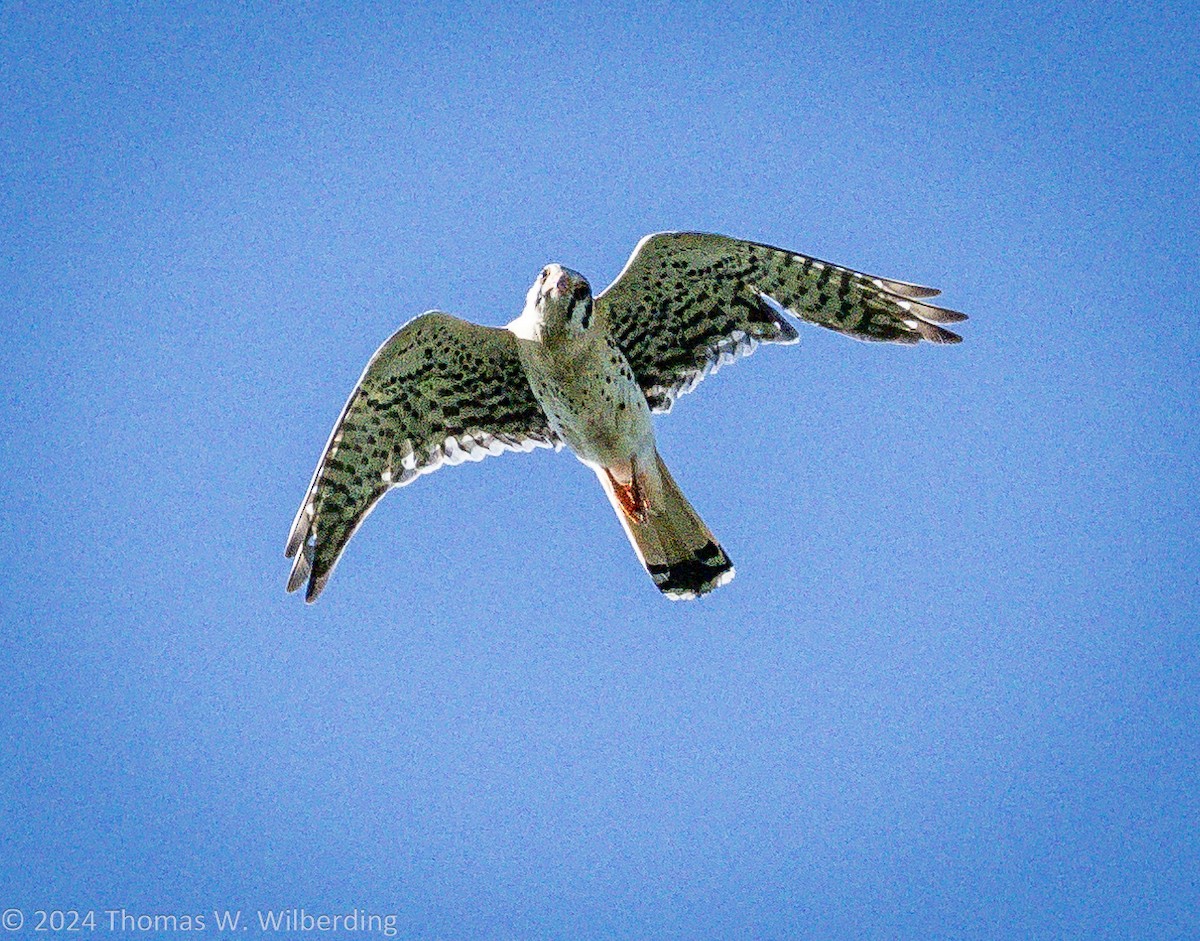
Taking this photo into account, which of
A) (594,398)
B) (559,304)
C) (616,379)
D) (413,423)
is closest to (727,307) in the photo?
(616,379)

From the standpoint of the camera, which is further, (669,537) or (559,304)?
(669,537)

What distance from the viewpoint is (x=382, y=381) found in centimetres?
855

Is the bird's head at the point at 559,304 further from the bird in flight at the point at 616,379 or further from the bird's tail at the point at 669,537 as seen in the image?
the bird's tail at the point at 669,537

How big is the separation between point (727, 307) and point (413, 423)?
191cm

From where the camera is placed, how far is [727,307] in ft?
28.6

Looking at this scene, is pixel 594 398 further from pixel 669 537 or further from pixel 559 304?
pixel 669 537

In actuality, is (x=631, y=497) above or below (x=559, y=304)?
below

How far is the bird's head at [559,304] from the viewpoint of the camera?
797 cm

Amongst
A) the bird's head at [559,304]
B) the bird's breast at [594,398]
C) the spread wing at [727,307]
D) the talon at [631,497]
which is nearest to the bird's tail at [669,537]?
the talon at [631,497]

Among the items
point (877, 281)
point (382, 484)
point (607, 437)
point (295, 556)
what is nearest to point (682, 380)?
point (607, 437)

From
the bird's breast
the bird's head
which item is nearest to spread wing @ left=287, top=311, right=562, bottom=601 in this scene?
the bird's breast

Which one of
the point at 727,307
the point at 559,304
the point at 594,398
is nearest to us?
the point at 559,304

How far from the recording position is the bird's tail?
8727 mm

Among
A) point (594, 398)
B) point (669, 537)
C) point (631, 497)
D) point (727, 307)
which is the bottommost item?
point (669, 537)
